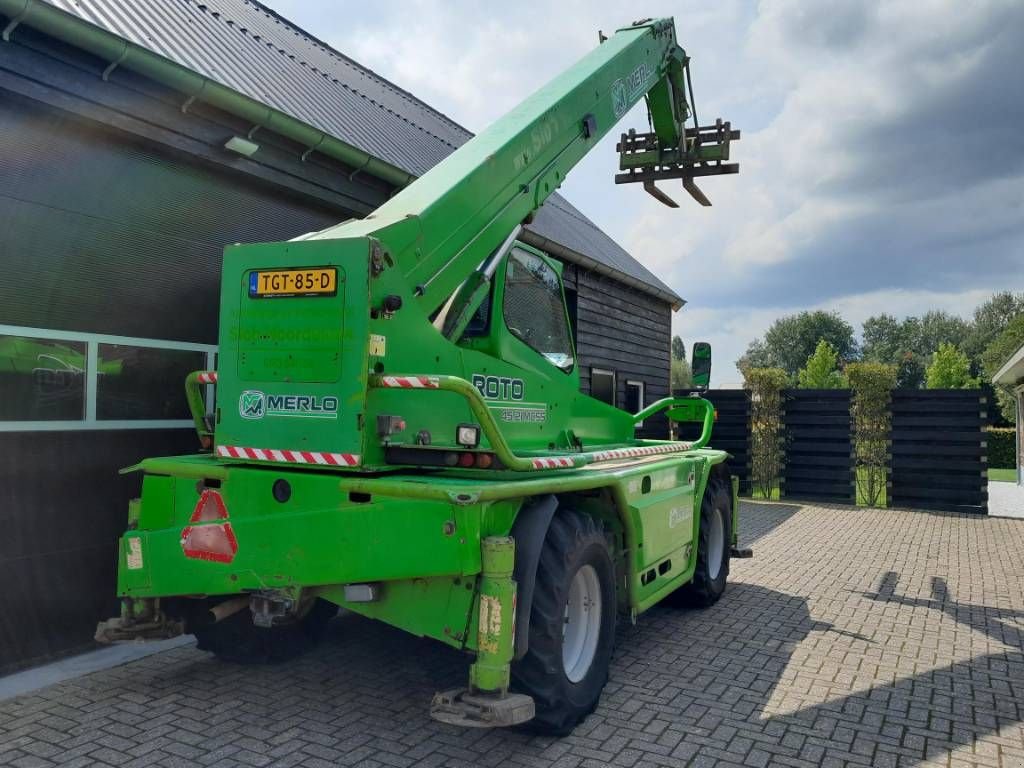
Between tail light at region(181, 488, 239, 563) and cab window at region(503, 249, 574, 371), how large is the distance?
2.11 m

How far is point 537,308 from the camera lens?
5574 millimetres

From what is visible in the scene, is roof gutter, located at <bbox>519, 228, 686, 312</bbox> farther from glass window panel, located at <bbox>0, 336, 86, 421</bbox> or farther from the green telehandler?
glass window panel, located at <bbox>0, 336, 86, 421</bbox>

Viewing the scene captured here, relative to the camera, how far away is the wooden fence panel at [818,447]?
14.4 meters

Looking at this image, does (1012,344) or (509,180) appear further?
(1012,344)

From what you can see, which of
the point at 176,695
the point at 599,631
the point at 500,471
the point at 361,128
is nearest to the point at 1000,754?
the point at 599,631

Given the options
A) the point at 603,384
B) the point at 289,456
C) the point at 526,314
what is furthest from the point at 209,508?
the point at 603,384

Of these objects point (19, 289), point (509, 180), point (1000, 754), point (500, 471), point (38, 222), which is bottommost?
point (1000, 754)

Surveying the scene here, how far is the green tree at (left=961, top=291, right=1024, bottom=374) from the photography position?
74.1 m

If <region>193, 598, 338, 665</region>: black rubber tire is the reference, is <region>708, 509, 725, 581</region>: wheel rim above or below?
above

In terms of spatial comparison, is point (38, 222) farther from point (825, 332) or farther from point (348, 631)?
point (825, 332)

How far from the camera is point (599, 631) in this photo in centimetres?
454

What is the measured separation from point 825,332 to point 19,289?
9099cm

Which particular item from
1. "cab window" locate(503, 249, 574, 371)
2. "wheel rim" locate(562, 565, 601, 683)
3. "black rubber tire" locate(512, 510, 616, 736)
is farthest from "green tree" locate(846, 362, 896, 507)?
"black rubber tire" locate(512, 510, 616, 736)

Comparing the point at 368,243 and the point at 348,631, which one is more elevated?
the point at 368,243
